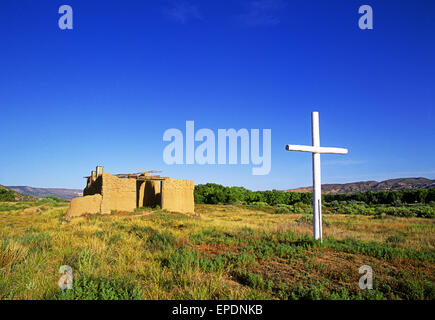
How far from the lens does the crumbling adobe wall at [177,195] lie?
19172mm

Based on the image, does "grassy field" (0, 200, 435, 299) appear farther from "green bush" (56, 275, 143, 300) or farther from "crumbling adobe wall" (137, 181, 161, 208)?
"crumbling adobe wall" (137, 181, 161, 208)

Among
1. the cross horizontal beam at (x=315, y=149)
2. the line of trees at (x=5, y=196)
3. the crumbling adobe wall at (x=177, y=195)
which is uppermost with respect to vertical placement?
the cross horizontal beam at (x=315, y=149)

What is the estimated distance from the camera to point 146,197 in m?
22.2

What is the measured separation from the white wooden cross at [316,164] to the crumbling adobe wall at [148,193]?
16.2 metres

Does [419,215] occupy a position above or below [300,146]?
below

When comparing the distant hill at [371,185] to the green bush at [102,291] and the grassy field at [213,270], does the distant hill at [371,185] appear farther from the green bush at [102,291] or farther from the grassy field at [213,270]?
the green bush at [102,291]

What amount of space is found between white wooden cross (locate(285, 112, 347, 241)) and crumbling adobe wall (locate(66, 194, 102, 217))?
1276cm

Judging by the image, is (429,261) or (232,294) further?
(429,261)

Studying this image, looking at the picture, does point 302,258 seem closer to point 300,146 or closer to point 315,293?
point 315,293

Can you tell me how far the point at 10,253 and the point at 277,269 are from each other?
17.9 ft

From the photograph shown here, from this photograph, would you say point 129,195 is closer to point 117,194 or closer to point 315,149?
point 117,194

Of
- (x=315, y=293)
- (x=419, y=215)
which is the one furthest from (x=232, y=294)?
(x=419, y=215)

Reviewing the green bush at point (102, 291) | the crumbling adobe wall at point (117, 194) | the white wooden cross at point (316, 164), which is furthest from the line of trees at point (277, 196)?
the green bush at point (102, 291)

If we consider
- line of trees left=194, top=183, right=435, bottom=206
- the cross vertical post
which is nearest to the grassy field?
the cross vertical post
